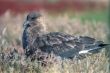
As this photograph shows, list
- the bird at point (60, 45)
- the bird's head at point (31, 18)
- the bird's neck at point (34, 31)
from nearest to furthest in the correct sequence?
1. the bird at point (60, 45)
2. the bird's neck at point (34, 31)
3. the bird's head at point (31, 18)

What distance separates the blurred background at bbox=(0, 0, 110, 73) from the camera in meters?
12.3

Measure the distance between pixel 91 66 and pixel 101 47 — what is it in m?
0.94

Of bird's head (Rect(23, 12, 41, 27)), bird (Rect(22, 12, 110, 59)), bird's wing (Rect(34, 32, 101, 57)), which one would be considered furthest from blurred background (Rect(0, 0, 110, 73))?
bird's wing (Rect(34, 32, 101, 57))

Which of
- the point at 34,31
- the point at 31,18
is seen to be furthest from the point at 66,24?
the point at 34,31

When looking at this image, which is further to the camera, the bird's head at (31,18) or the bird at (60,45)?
the bird's head at (31,18)

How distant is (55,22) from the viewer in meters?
20.0

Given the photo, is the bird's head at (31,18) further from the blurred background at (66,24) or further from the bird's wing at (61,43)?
the bird's wing at (61,43)

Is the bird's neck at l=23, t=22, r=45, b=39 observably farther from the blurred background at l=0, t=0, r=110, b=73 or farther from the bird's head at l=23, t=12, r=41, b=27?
the blurred background at l=0, t=0, r=110, b=73

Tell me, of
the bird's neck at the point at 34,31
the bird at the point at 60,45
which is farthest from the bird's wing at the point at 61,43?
the bird's neck at the point at 34,31

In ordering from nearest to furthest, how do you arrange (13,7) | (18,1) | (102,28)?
(102,28)
(13,7)
(18,1)

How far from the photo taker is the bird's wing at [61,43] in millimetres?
12836

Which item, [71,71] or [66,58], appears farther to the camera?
[66,58]

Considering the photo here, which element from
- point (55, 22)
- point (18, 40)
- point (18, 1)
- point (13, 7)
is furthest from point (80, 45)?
point (18, 1)

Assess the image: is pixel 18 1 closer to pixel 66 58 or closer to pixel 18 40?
pixel 18 40
